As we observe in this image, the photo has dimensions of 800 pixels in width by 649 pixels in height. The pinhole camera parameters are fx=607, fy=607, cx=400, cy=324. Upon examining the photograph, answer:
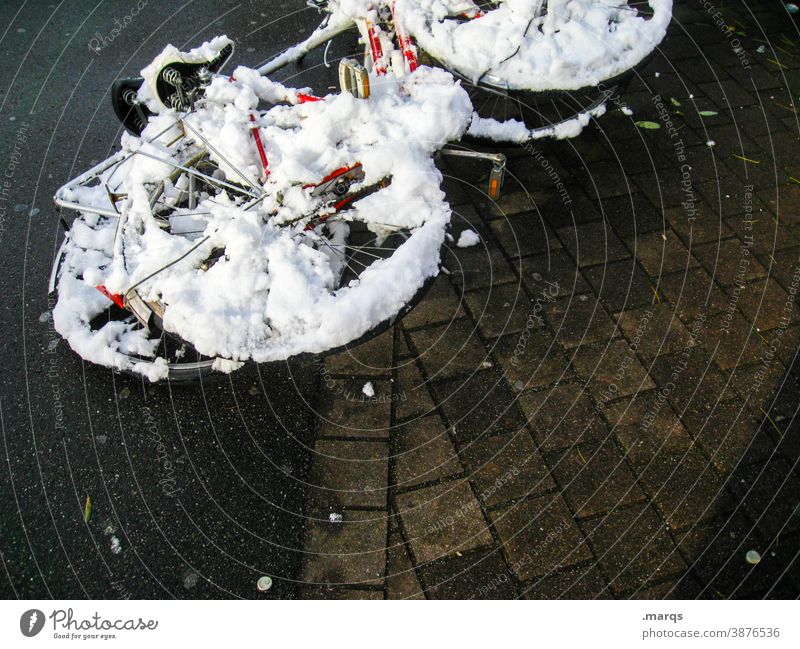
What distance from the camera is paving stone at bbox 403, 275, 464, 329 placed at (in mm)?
2695

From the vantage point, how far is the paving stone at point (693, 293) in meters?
2.74

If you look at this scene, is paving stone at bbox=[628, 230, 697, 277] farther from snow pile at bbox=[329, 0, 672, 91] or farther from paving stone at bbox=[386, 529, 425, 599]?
paving stone at bbox=[386, 529, 425, 599]

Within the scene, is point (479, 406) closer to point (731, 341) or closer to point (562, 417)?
point (562, 417)

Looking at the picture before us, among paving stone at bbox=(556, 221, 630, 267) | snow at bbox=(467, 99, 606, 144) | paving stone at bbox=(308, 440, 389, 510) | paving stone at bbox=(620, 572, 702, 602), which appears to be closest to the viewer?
paving stone at bbox=(620, 572, 702, 602)

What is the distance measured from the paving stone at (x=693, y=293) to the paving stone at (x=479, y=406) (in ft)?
3.06

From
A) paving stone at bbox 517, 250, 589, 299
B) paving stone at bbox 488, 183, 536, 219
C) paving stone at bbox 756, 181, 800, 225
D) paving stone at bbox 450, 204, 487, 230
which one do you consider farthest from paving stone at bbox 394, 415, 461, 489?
paving stone at bbox 756, 181, 800, 225

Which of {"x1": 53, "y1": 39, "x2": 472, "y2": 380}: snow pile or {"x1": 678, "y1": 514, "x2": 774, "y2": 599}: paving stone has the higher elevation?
{"x1": 53, "y1": 39, "x2": 472, "y2": 380}: snow pile

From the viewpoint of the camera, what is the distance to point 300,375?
2.54 m

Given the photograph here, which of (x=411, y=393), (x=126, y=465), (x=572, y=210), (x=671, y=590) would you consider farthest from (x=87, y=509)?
(x=572, y=210)

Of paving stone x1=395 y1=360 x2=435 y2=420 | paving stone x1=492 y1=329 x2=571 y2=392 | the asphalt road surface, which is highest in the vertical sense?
the asphalt road surface

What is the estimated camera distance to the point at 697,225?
305cm

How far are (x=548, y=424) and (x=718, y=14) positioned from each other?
3636mm

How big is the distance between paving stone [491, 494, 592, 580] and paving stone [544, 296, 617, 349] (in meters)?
0.73

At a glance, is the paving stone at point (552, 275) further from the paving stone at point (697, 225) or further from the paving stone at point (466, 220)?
the paving stone at point (697, 225)
